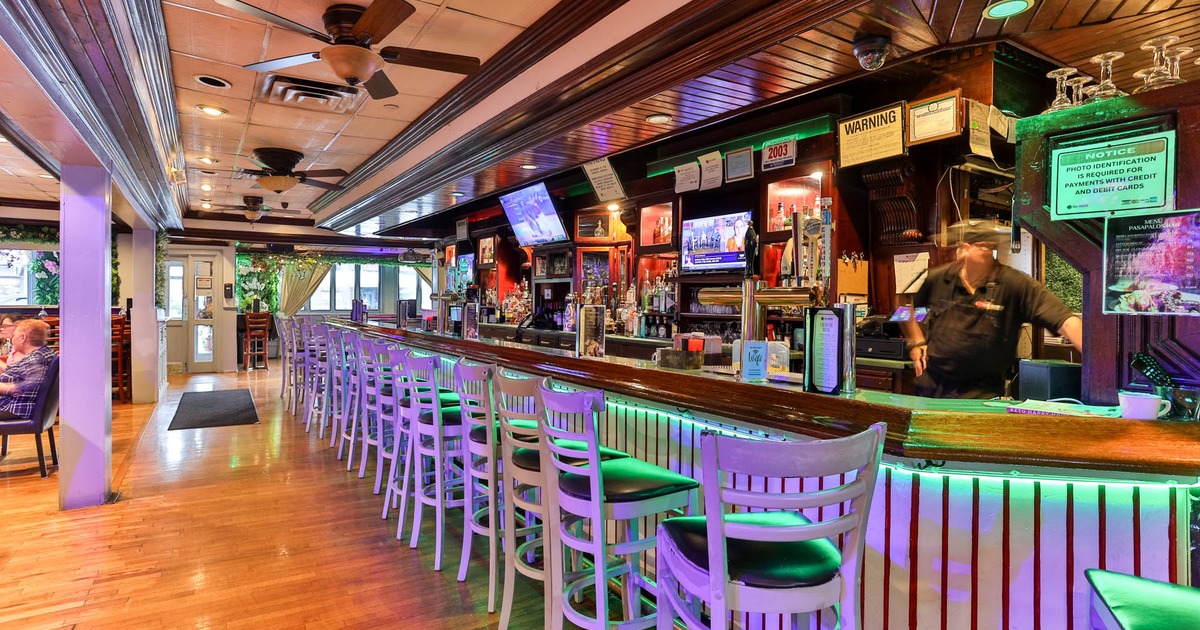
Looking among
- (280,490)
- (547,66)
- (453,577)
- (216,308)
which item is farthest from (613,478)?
(216,308)

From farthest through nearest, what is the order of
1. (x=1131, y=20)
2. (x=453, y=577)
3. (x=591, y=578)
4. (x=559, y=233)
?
(x=559, y=233) < (x=453, y=577) < (x=1131, y=20) < (x=591, y=578)

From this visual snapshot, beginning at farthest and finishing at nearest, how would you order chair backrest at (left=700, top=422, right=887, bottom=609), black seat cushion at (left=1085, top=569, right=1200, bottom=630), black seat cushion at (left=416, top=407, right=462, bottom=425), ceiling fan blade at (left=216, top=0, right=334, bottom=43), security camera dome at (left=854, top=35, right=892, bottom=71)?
black seat cushion at (left=416, top=407, right=462, bottom=425), ceiling fan blade at (left=216, top=0, right=334, bottom=43), security camera dome at (left=854, top=35, right=892, bottom=71), chair backrest at (left=700, top=422, right=887, bottom=609), black seat cushion at (left=1085, top=569, right=1200, bottom=630)

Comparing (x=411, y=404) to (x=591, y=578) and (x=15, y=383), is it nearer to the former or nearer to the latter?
(x=591, y=578)

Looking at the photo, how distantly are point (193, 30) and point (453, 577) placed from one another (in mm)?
3434

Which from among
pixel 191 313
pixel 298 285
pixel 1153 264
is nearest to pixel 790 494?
pixel 1153 264

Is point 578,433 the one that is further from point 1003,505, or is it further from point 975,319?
point 975,319

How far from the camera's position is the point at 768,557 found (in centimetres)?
163

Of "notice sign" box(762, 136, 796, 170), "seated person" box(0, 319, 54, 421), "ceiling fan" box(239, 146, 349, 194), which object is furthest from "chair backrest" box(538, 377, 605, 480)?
"ceiling fan" box(239, 146, 349, 194)

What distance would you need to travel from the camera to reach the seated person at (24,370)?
16.1 feet

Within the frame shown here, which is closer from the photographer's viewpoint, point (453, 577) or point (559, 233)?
point (453, 577)

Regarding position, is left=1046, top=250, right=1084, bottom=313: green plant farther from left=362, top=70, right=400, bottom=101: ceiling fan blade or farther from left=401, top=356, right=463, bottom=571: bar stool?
left=362, top=70, right=400, bottom=101: ceiling fan blade

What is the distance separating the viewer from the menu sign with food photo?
185cm

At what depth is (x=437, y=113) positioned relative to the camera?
5.39 m

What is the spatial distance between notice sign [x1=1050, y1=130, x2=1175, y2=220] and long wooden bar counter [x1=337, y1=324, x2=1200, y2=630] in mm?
677
